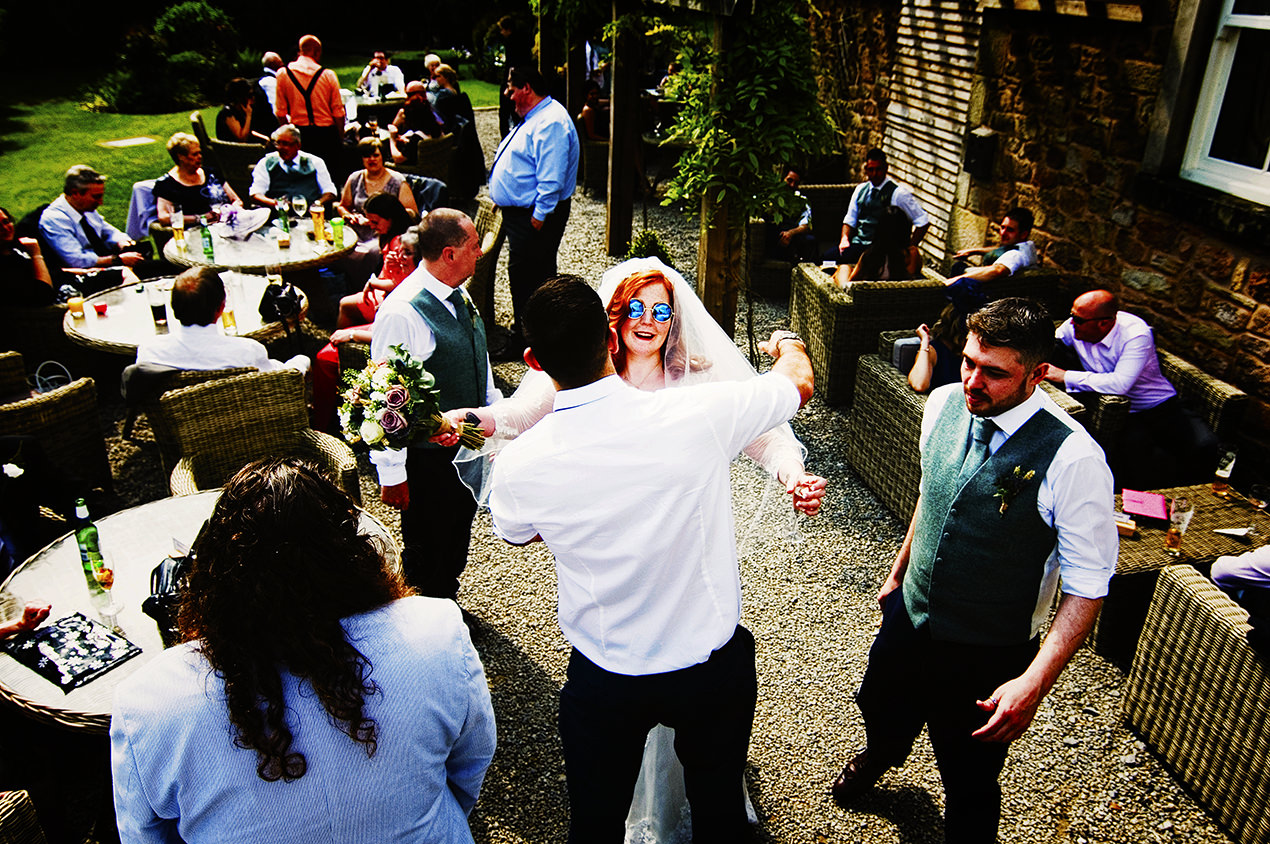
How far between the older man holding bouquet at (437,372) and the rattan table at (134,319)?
2.29 metres

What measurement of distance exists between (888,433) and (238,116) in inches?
335

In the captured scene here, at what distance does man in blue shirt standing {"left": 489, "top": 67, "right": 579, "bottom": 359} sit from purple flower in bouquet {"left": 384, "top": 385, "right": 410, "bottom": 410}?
12.6 feet


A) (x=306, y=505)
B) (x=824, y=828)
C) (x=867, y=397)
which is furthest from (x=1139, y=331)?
(x=306, y=505)

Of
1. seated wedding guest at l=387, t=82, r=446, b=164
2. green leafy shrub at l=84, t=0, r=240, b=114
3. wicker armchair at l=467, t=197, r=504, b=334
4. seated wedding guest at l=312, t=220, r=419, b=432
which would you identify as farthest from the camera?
green leafy shrub at l=84, t=0, r=240, b=114

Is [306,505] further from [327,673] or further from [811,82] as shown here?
[811,82]

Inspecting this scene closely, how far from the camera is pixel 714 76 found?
5656mm

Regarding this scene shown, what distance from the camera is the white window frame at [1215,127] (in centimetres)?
472

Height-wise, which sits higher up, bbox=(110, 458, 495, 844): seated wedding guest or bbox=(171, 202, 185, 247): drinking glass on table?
bbox=(110, 458, 495, 844): seated wedding guest

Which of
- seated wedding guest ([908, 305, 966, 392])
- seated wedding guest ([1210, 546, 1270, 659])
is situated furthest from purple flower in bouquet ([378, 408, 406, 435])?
seated wedding guest ([1210, 546, 1270, 659])

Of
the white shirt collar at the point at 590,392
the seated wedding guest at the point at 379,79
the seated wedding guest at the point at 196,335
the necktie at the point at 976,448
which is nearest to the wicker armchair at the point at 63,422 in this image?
the seated wedding guest at the point at 196,335

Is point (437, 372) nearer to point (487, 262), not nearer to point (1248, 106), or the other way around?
point (487, 262)

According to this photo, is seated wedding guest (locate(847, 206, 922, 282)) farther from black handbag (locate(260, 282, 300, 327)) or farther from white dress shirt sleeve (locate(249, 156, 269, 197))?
white dress shirt sleeve (locate(249, 156, 269, 197))

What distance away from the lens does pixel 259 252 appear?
6852 mm

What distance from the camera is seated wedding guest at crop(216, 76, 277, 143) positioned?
32.3ft
